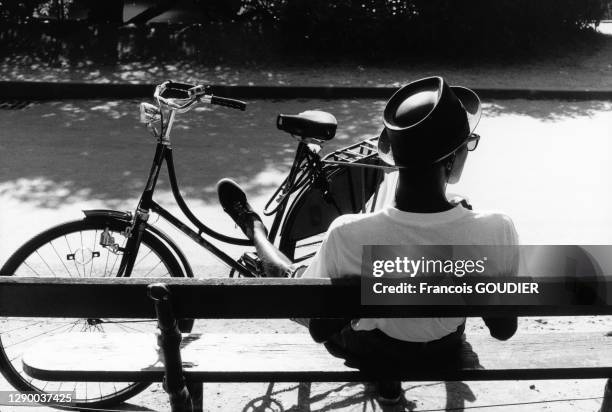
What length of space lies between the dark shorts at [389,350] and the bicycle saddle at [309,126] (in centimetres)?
144

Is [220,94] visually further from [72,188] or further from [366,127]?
[72,188]

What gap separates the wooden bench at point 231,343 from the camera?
226 cm

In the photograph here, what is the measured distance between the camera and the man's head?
2.36 meters

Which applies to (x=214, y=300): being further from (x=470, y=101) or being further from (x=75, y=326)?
(x=75, y=326)

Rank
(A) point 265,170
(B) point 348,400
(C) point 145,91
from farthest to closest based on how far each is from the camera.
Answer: (C) point 145,91 → (A) point 265,170 → (B) point 348,400

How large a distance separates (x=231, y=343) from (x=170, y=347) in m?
0.53

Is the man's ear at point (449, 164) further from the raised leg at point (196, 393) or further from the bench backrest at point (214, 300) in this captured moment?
the raised leg at point (196, 393)

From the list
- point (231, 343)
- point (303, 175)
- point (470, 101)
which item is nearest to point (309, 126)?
point (303, 175)

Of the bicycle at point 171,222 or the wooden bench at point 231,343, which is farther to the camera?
the bicycle at point 171,222

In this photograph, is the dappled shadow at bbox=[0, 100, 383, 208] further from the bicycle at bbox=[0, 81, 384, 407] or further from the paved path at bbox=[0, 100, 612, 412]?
the bicycle at bbox=[0, 81, 384, 407]

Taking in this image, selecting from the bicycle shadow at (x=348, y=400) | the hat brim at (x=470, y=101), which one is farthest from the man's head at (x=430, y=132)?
→ the bicycle shadow at (x=348, y=400)

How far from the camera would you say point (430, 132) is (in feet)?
7.72

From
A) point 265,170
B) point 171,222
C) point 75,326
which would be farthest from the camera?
point 265,170

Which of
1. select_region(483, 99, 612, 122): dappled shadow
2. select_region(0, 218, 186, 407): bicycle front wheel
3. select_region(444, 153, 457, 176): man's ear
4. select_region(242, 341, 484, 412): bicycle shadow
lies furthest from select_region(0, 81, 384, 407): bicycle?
select_region(483, 99, 612, 122): dappled shadow
